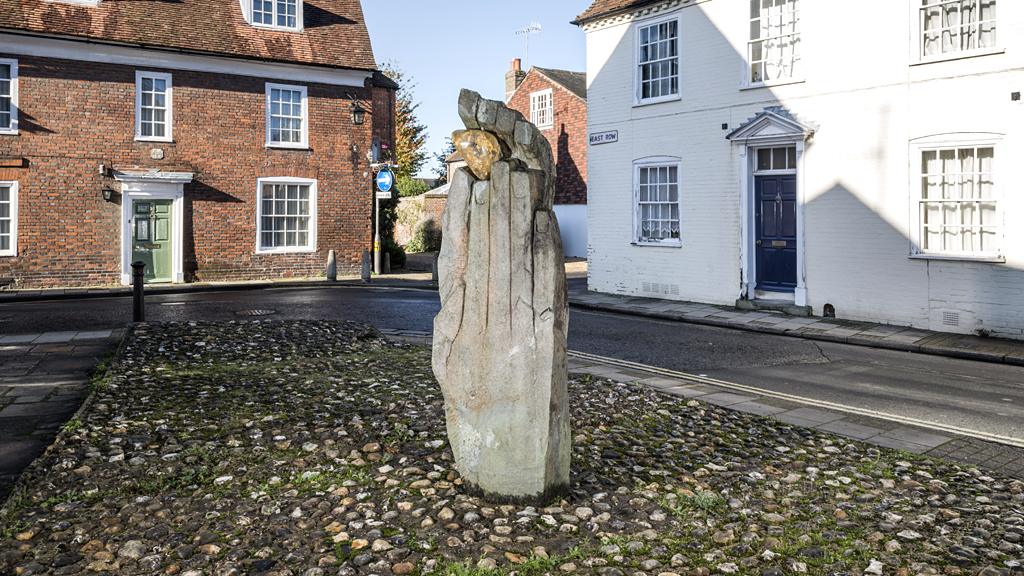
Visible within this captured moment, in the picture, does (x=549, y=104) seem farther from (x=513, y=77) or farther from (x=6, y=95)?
(x=6, y=95)

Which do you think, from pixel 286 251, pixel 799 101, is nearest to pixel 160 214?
pixel 286 251

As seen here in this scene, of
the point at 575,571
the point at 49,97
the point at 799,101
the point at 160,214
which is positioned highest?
the point at 49,97

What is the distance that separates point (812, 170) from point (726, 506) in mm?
11935

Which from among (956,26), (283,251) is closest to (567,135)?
(283,251)

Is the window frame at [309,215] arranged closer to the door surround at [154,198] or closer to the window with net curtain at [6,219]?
the door surround at [154,198]

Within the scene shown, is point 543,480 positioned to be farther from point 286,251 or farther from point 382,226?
point 382,226

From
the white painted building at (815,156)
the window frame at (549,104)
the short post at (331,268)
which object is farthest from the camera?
the window frame at (549,104)

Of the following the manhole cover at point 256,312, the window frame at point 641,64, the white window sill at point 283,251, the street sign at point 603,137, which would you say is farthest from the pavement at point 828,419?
the white window sill at point 283,251

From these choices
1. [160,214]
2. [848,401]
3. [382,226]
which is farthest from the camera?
[382,226]

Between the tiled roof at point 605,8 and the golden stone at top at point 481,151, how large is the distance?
14.8 meters

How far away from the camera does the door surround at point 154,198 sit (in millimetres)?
21719

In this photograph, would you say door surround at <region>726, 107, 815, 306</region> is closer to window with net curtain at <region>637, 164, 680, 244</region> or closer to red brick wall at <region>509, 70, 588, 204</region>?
window with net curtain at <region>637, 164, 680, 244</region>

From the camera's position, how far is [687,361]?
1109 cm

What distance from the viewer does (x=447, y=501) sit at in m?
4.94
